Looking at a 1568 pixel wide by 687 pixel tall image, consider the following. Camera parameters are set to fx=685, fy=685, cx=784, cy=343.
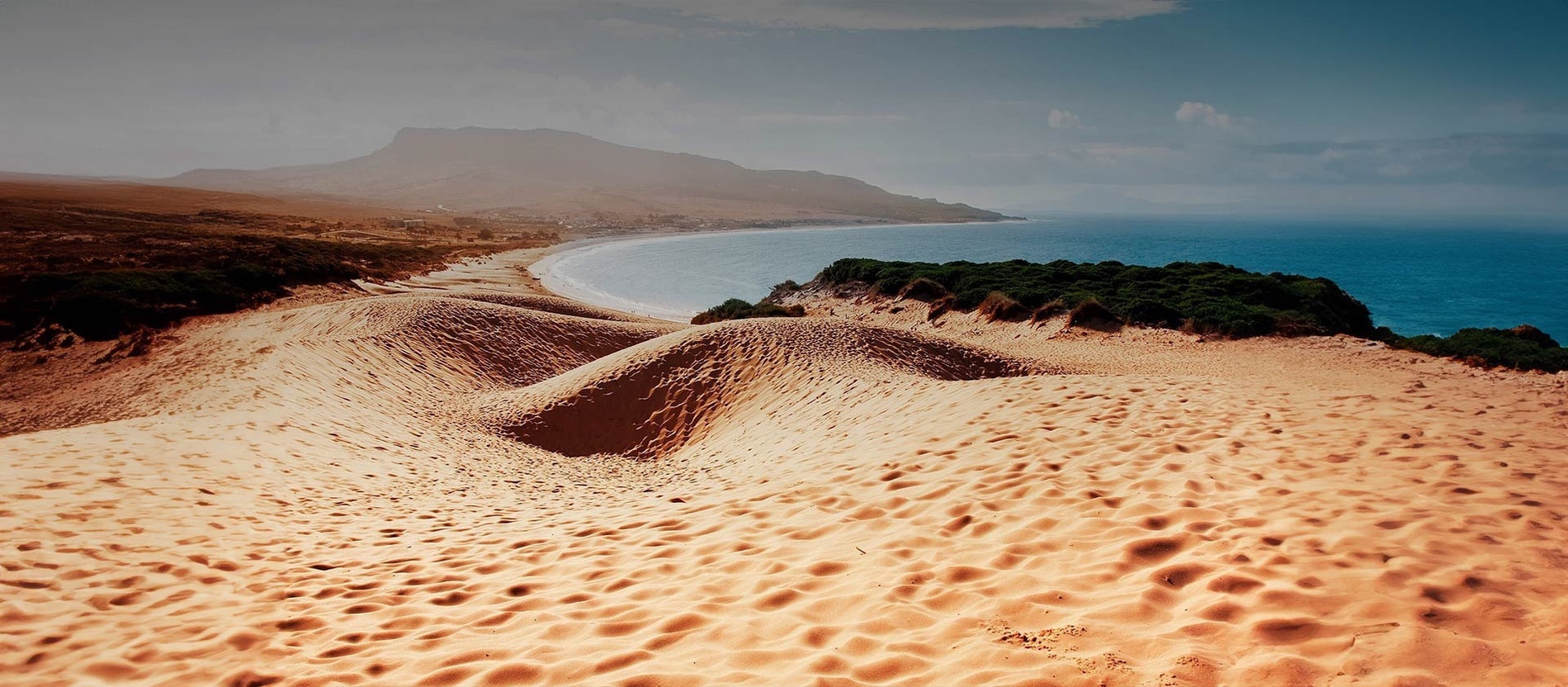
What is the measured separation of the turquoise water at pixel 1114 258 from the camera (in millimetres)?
49500

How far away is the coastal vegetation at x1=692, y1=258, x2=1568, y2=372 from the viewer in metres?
18.3

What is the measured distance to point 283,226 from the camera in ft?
205

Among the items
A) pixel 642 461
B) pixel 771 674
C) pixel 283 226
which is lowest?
pixel 642 461

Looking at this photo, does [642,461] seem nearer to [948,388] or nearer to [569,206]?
[948,388]

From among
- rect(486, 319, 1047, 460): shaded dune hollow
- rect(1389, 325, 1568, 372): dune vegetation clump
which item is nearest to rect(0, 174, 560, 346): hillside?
rect(486, 319, 1047, 460): shaded dune hollow

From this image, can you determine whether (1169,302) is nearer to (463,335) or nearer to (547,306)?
(463,335)

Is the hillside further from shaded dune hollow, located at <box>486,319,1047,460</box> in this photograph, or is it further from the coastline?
shaded dune hollow, located at <box>486,319,1047,460</box>

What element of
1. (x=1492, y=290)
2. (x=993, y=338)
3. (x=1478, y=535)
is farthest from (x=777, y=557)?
(x=1492, y=290)

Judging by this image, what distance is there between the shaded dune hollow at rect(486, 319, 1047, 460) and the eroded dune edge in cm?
151

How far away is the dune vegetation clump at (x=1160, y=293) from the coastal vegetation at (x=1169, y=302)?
0.14ft

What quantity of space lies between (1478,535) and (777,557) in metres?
3.97

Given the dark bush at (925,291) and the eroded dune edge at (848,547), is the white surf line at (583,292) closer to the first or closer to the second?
the dark bush at (925,291)

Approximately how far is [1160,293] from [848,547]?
28.1 meters

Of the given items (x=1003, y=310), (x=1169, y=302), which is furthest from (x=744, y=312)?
(x=1169, y=302)
